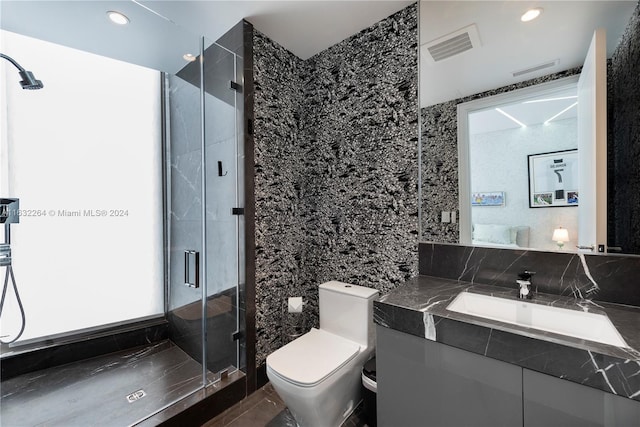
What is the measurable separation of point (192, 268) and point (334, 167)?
1382mm

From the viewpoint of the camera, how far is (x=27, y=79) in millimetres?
1758

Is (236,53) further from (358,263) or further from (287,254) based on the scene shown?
(358,263)

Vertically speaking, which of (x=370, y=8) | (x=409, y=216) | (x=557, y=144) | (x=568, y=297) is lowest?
(x=568, y=297)

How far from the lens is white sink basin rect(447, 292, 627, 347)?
3.51ft

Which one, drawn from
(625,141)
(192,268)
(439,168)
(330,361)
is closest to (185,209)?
(192,268)

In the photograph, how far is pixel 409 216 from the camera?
1827mm

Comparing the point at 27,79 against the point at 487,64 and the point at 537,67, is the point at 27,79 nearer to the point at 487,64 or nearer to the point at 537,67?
the point at 487,64

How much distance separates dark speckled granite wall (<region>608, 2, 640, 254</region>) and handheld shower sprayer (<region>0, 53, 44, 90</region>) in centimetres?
321

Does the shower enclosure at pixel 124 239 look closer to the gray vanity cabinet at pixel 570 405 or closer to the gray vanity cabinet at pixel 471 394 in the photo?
the gray vanity cabinet at pixel 471 394

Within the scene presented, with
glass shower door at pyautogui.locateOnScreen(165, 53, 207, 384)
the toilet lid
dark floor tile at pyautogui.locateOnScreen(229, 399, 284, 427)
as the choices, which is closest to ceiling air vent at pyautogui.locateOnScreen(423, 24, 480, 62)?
glass shower door at pyautogui.locateOnScreen(165, 53, 207, 384)

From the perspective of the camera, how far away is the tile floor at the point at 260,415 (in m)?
1.70

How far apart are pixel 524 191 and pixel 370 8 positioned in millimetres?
1494

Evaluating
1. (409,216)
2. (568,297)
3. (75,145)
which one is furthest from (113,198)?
(568,297)

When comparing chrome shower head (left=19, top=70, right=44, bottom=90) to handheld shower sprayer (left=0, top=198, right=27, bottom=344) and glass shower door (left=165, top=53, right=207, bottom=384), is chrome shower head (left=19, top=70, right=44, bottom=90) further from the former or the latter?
glass shower door (left=165, top=53, right=207, bottom=384)
